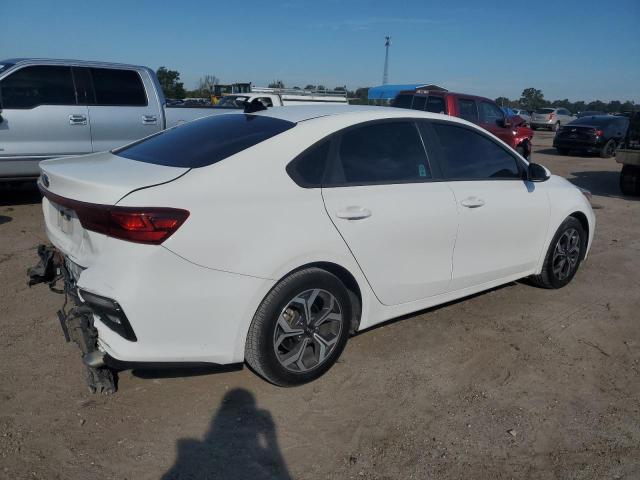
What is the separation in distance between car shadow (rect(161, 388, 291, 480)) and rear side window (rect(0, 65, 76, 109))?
5770 mm

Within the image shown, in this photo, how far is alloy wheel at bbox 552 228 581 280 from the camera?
477 centimetres

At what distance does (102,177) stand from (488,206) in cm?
265

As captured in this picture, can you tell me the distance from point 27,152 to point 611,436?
706 centimetres

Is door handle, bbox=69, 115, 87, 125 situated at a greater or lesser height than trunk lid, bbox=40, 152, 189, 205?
lesser

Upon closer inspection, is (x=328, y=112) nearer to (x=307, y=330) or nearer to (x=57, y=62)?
(x=307, y=330)

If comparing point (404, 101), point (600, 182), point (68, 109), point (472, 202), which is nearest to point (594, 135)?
point (600, 182)

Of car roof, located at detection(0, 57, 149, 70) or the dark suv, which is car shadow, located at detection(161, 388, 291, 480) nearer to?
car roof, located at detection(0, 57, 149, 70)

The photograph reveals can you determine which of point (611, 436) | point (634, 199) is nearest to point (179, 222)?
point (611, 436)

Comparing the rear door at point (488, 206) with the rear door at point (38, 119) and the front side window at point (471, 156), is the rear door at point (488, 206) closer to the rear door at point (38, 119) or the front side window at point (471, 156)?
the front side window at point (471, 156)

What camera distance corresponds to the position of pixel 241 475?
2451 mm

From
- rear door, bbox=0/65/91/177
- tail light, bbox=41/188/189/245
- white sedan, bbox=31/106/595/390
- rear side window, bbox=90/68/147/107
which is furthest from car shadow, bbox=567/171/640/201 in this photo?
tail light, bbox=41/188/189/245

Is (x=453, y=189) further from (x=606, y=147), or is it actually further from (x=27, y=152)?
(x=606, y=147)

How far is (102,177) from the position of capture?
9.12ft

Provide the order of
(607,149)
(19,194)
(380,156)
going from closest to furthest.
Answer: (380,156)
(19,194)
(607,149)
